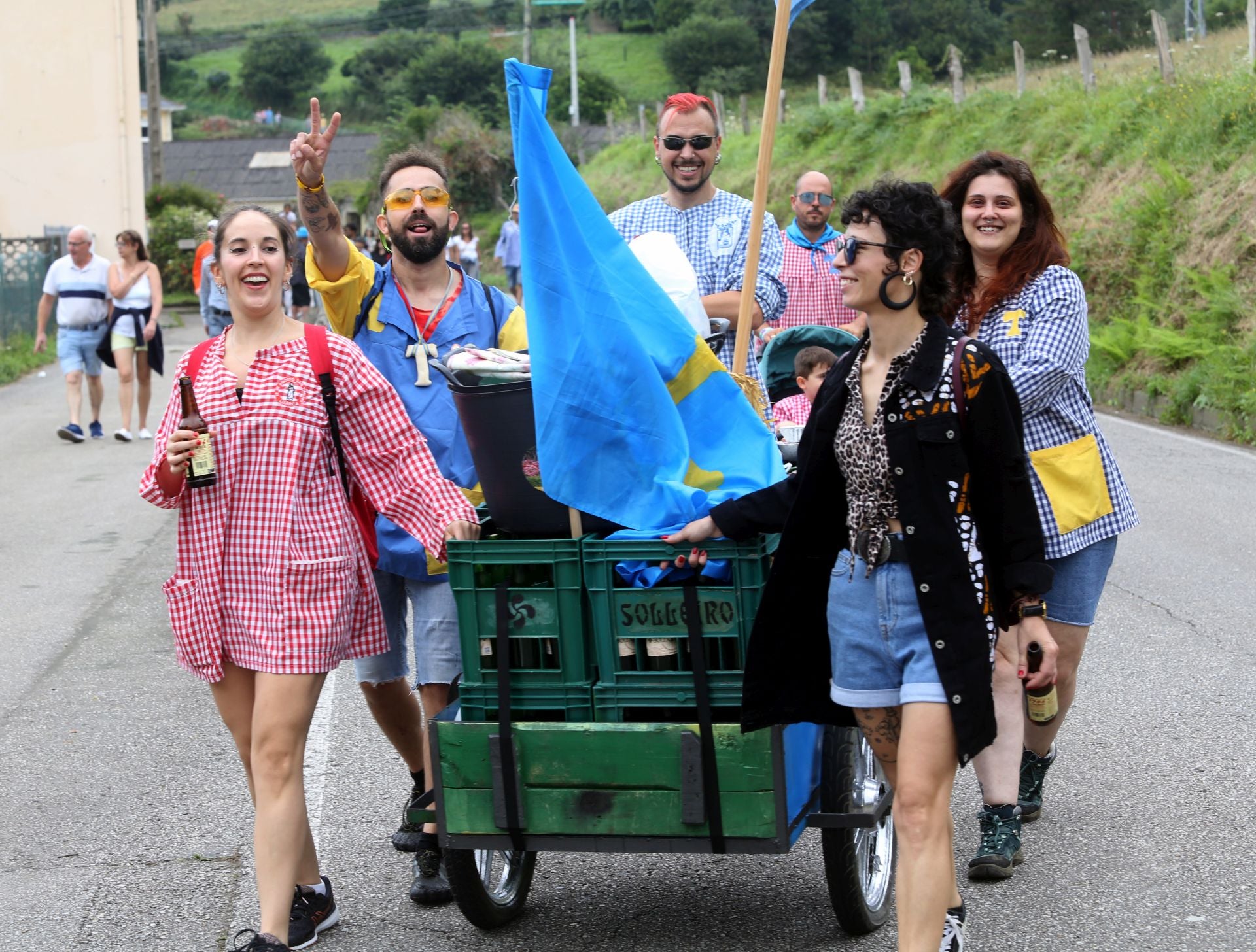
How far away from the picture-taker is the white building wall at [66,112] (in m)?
36.2

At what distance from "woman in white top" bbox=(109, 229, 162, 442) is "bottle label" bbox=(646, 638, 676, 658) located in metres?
12.4

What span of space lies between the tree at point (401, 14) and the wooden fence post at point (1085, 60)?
410 feet

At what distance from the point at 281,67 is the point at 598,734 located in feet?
445

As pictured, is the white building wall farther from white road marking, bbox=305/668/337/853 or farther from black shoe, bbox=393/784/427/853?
black shoe, bbox=393/784/427/853

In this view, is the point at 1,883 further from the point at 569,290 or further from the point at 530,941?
the point at 569,290

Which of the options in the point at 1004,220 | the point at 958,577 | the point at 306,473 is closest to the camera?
the point at 958,577

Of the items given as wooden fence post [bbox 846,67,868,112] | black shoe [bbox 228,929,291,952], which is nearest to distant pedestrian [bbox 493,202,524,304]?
wooden fence post [bbox 846,67,868,112]

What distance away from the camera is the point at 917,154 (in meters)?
30.3

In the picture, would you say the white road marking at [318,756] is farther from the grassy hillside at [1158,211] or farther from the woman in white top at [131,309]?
the woman in white top at [131,309]

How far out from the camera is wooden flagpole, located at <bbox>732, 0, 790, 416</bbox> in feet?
13.9

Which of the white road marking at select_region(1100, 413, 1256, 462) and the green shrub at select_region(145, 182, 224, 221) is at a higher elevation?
the green shrub at select_region(145, 182, 224, 221)

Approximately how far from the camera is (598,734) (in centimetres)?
392

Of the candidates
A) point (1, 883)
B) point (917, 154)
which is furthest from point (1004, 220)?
point (917, 154)

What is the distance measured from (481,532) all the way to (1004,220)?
1.90m
